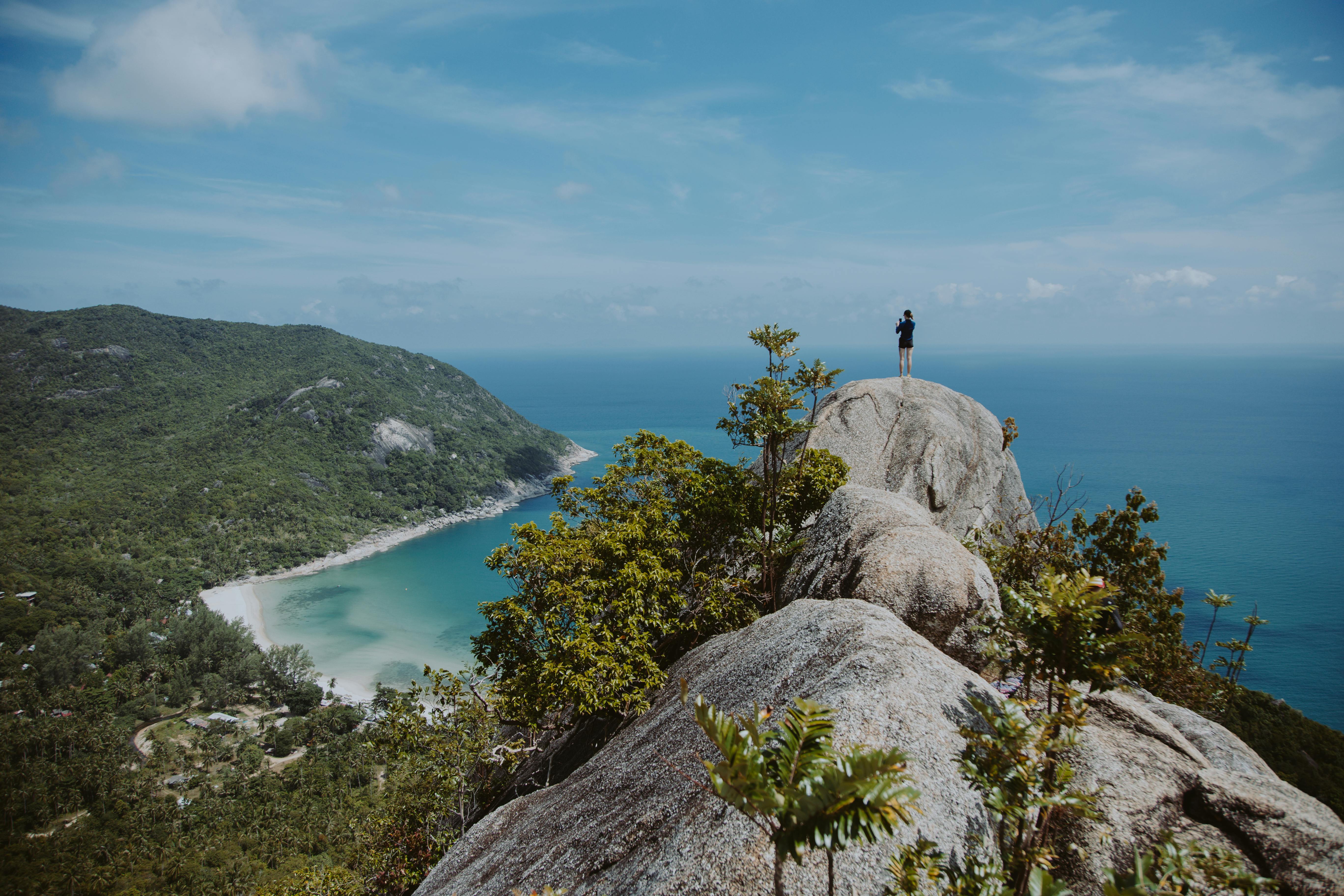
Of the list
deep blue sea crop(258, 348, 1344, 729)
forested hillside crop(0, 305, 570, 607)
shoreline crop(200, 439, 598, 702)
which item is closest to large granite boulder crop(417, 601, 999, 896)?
deep blue sea crop(258, 348, 1344, 729)

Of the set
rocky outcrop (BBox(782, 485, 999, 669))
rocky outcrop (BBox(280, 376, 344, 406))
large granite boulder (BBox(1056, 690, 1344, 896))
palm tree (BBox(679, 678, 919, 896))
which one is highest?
palm tree (BBox(679, 678, 919, 896))

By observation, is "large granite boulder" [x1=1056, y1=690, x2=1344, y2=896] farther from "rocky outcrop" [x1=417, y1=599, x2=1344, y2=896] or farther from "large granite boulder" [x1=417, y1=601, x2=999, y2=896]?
"large granite boulder" [x1=417, y1=601, x2=999, y2=896]

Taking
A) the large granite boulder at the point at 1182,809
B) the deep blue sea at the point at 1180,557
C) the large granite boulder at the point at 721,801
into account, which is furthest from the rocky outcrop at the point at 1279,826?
the deep blue sea at the point at 1180,557

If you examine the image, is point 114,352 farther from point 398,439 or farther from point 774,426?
point 774,426

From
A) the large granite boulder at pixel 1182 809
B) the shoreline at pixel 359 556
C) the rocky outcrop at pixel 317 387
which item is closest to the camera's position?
the large granite boulder at pixel 1182 809

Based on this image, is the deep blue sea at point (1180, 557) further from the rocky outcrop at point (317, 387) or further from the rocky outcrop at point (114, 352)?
the rocky outcrop at point (114, 352)

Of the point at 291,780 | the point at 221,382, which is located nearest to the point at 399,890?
the point at 291,780

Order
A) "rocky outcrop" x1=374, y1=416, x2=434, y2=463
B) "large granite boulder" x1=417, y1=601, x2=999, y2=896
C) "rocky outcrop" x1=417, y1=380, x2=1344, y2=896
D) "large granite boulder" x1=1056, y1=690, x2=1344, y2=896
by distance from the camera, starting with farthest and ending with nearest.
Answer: "rocky outcrop" x1=374, y1=416, x2=434, y2=463, "large granite boulder" x1=1056, y1=690, x2=1344, y2=896, "rocky outcrop" x1=417, y1=380, x2=1344, y2=896, "large granite boulder" x1=417, y1=601, x2=999, y2=896

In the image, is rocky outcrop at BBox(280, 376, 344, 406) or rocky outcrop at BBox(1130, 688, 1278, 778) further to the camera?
rocky outcrop at BBox(280, 376, 344, 406)
